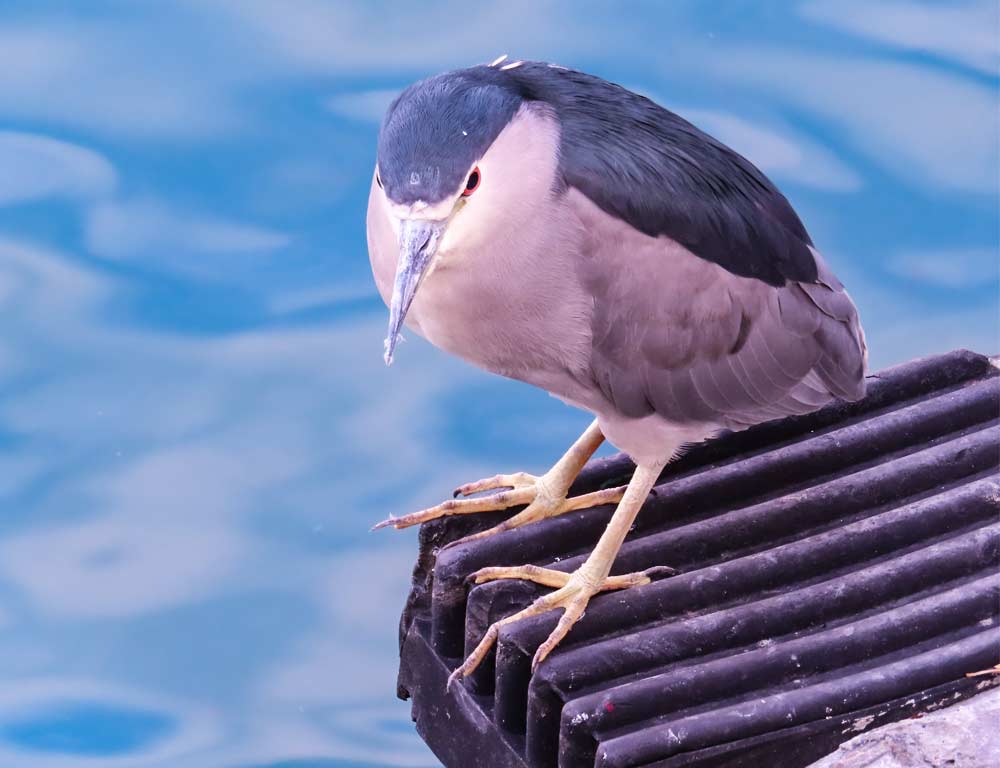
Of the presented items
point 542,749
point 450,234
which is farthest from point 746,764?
point 450,234

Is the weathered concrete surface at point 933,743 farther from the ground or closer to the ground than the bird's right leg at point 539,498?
closer to the ground

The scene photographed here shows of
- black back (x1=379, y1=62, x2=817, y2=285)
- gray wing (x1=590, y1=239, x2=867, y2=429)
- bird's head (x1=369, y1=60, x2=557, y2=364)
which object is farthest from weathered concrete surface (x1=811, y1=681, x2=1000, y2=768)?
bird's head (x1=369, y1=60, x2=557, y2=364)

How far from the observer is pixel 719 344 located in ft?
6.81

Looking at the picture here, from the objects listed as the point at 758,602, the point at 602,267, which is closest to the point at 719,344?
the point at 602,267

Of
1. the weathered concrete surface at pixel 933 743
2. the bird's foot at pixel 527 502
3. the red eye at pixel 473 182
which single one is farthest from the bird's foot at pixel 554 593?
the red eye at pixel 473 182

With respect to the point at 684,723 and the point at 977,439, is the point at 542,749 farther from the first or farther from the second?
the point at 977,439

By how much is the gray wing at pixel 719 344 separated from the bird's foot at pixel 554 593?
9.5 inches

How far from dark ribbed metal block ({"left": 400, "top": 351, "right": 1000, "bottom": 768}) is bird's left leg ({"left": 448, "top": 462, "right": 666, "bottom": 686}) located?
0.03m

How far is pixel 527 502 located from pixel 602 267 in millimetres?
522

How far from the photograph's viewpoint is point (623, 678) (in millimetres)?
1965

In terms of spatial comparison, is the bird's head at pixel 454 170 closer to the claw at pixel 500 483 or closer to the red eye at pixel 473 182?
the red eye at pixel 473 182

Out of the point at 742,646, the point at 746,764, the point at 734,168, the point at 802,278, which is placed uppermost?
the point at 734,168

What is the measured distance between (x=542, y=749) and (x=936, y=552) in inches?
24.7

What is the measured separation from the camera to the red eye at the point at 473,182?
1.78m
